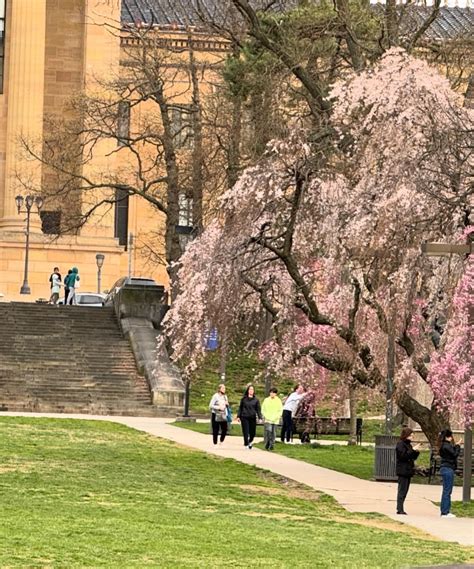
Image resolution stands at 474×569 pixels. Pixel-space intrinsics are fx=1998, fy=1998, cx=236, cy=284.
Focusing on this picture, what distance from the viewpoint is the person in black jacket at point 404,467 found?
29.2 metres

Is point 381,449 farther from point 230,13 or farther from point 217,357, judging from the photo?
point 217,357

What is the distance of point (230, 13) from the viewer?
173ft

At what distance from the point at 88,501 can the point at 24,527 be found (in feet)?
13.6

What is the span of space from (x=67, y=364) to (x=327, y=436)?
8.80m

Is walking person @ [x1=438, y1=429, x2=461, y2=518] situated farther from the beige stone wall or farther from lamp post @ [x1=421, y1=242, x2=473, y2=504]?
the beige stone wall

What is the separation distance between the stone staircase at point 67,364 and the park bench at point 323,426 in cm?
492

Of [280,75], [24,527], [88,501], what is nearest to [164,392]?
[280,75]

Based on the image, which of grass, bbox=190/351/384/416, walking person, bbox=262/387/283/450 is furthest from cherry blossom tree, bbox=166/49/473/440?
grass, bbox=190/351/384/416

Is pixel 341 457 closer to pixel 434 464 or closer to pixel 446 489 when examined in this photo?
pixel 434 464

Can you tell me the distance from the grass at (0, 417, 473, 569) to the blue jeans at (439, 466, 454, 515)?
1.35m

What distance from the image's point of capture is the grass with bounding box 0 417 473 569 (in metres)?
21.1

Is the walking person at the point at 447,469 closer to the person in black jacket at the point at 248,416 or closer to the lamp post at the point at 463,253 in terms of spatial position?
the lamp post at the point at 463,253

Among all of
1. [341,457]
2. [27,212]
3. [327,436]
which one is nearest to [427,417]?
[341,457]

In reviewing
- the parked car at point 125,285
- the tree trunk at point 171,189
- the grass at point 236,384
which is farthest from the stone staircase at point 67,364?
the tree trunk at point 171,189
